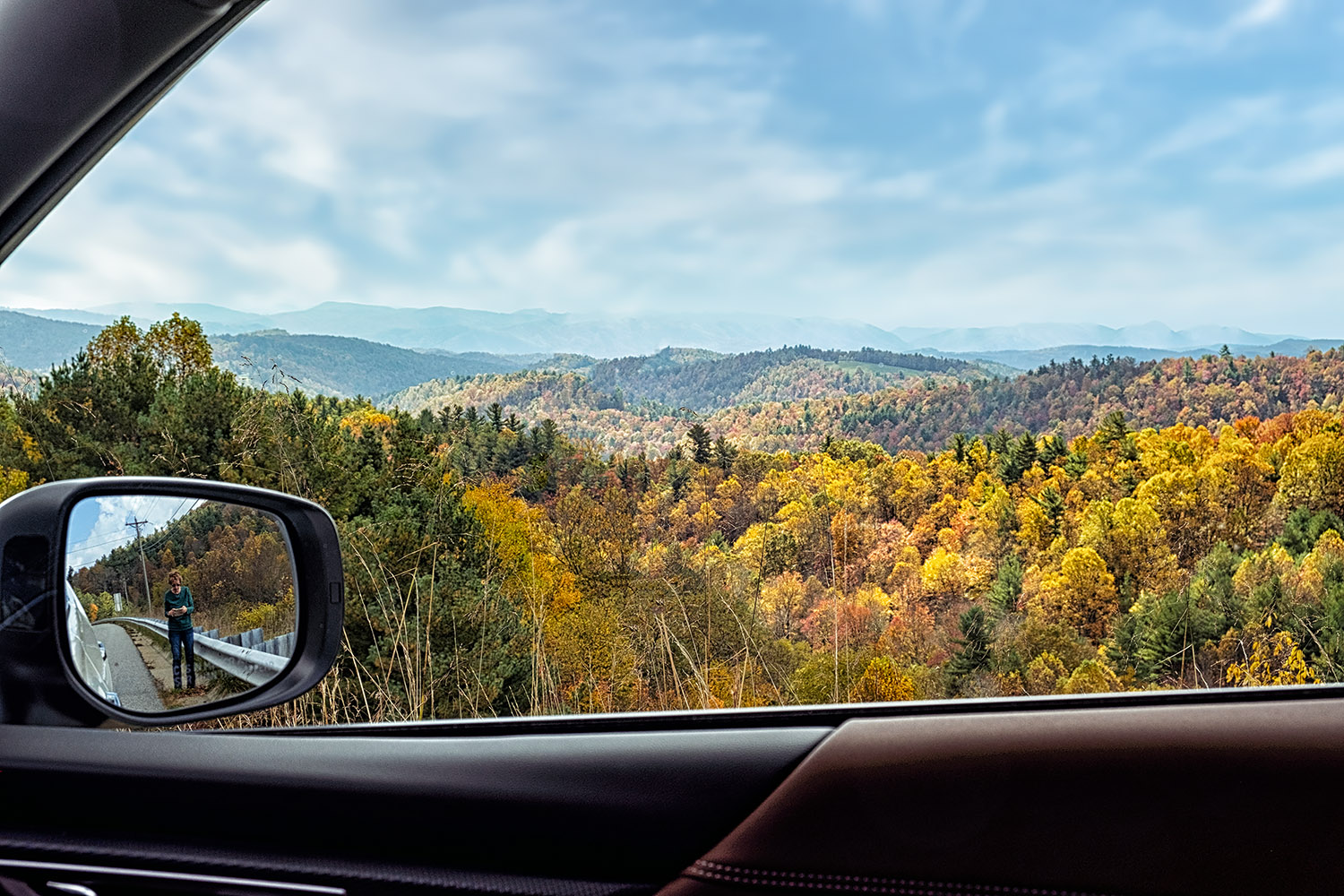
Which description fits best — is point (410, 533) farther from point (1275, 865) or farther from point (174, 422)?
point (1275, 865)

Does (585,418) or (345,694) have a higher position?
(585,418)

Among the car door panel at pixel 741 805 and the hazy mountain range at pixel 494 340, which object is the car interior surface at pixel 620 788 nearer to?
the car door panel at pixel 741 805

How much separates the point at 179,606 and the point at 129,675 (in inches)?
2.2

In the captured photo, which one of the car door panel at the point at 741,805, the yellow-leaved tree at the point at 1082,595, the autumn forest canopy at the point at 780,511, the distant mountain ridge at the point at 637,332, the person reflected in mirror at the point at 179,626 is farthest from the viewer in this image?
the yellow-leaved tree at the point at 1082,595

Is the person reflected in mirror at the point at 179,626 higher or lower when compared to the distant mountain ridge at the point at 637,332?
lower

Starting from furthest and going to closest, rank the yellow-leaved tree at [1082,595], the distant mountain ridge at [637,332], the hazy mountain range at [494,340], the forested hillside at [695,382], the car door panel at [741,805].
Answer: the forested hillside at [695,382] < the yellow-leaved tree at [1082,595] < the hazy mountain range at [494,340] < the distant mountain ridge at [637,332] < the car door panel at [741,805]

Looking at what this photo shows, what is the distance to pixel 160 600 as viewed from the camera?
0.64 metres

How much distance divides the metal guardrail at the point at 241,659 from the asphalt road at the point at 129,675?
26 mm

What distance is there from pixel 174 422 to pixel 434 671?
8.82 feet

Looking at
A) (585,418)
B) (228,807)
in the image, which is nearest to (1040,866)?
(228,807)

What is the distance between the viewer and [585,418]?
5.27 meters

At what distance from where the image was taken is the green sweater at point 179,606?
0.65 meters

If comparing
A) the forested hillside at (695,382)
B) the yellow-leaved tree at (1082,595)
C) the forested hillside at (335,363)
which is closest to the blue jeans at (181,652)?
the forested hillside at (335,363)

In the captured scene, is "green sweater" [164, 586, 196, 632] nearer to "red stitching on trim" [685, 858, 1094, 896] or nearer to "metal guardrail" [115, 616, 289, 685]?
"metal guardrail" [115, 616, 289, 685]
